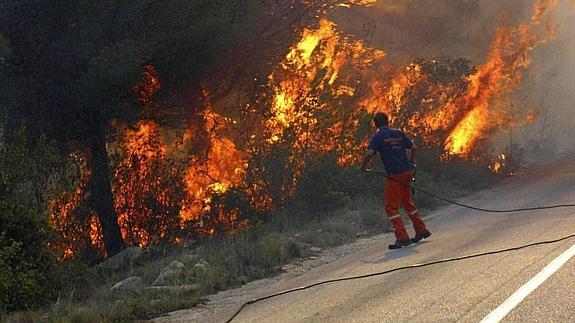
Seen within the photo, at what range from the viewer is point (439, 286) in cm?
835

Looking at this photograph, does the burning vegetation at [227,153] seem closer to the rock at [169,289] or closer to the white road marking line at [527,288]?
the rock at [169,289]

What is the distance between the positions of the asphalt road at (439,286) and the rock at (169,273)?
1375 mm

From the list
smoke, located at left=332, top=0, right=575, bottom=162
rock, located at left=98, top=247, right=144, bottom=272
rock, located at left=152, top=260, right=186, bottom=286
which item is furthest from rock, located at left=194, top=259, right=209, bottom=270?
smoke, located at left=332, top=0, right=575, bottom=162

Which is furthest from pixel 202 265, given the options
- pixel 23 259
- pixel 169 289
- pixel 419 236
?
pixel 419 236

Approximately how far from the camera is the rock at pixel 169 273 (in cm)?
1112

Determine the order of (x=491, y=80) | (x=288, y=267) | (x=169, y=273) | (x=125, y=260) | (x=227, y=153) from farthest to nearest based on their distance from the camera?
(x=491, y=80), (x=227, y=153), (x=125, y=260), (x=288, y=267), (x=169, y=273)

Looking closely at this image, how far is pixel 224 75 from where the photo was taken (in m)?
19.1

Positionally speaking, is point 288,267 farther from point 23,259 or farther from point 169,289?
point 23,259

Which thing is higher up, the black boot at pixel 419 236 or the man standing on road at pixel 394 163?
the man standing on road at pixel 394 163

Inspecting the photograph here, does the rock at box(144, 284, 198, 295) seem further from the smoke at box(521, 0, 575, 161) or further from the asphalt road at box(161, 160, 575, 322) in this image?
the smoke at box(521, 0, 575, 161)

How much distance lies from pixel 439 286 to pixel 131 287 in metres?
4.31

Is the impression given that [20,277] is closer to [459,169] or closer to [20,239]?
[20,239]

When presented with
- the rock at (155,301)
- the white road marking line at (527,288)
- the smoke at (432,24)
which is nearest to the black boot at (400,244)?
the white road marking line at (527,288)

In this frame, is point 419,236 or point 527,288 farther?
point 419,236
